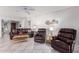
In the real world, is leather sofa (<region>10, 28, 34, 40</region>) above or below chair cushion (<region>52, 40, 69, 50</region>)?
above

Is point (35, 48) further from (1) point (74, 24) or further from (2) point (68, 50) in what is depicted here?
(1) point (74, 24)

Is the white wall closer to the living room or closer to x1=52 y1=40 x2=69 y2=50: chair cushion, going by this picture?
the living room

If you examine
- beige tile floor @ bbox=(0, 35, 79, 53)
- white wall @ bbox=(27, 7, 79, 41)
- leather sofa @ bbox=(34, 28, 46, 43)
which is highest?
white wall @ bbox=(27, 7, 79, 41)

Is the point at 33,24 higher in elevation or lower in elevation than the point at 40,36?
higher

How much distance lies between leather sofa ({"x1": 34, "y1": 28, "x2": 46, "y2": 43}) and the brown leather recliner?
0.13 meters

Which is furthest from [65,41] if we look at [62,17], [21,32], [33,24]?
[21,32]

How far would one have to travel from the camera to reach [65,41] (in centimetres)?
211

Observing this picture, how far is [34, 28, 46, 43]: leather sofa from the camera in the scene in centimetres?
214

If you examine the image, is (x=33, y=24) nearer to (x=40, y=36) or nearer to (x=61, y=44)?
(x=40, y=36)

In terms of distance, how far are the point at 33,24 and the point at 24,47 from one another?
32 centimetres

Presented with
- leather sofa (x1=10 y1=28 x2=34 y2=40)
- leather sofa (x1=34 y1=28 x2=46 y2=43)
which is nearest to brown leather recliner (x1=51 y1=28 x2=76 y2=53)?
leather sofa (x1=34 y1=28 x2=46 y2=43)

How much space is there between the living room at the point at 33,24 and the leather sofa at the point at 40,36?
0.04 ft

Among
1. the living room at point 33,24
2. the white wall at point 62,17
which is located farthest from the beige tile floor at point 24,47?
the white wall at point 62,17
